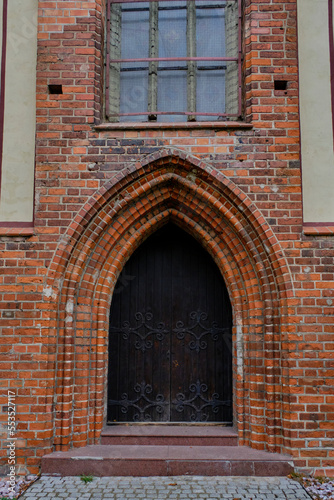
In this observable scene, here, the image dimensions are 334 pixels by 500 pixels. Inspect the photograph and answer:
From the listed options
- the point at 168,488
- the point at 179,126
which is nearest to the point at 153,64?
the point at 179,126

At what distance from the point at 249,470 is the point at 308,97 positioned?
3.84 metres

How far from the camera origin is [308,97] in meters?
4.70

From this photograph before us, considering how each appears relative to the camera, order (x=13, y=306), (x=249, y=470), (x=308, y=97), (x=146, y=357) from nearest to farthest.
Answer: (x=249, y=470) < (x=13, y=306) < (x=308, y=97) < (x=146, y=357)

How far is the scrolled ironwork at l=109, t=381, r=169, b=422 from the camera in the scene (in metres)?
4.93

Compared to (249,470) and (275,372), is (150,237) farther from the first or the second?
(249,470)

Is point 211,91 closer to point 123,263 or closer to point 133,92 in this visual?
point 133,92

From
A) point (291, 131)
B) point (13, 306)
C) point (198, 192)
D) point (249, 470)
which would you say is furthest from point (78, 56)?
point (249, 470)

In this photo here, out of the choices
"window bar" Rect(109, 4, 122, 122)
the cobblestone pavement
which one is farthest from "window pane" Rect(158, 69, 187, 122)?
the cobblestone pavement

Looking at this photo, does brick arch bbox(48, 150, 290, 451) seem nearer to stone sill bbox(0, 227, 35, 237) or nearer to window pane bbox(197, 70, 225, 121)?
stone sill bbox(0, 227, 35, 237)

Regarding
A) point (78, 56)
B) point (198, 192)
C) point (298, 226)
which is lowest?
point (298, 226)

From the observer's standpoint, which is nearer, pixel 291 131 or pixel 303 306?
pixel 303 306

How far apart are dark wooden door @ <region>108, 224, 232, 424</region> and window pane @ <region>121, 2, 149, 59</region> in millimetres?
2106

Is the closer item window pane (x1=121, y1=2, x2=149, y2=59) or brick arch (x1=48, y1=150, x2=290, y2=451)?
brick arch (x1=48, y1=150, x2=290, y2=451)

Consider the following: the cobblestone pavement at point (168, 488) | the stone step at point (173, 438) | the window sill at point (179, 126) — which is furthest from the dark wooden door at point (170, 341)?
the window sill at point (179, 126)
